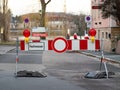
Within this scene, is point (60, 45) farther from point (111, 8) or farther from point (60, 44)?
point (111, 8)

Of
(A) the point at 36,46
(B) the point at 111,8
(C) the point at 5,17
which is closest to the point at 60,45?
(A) the point at 36,46

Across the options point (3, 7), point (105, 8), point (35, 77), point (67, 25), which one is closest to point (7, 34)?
point (3, 7)

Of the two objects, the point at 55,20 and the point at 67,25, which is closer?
the point at 67,25

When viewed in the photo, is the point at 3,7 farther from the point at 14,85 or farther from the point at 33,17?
the point at 14,85

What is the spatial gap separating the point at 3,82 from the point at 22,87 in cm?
151

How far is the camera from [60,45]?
15477mm

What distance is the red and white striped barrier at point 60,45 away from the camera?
15.4m

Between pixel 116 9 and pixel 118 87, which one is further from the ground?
pixel 116 9

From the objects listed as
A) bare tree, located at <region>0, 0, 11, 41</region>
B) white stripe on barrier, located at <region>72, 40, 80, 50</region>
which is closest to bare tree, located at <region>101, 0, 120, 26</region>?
white stripe on barrier, located at <region>72, 40, 80, 50</region>

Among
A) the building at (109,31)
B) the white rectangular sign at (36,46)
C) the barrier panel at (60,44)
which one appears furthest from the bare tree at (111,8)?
the white rectangular sign at (36,46)

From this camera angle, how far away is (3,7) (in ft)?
242

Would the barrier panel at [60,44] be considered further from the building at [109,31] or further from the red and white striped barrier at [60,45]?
the building at [109,31]

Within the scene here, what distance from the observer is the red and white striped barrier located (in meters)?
15.4

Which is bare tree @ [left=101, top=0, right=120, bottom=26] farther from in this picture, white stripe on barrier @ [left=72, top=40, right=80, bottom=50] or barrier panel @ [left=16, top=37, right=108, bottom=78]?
white stripe on barrier @ [left=72, top=40, right=80, bottom=50]
